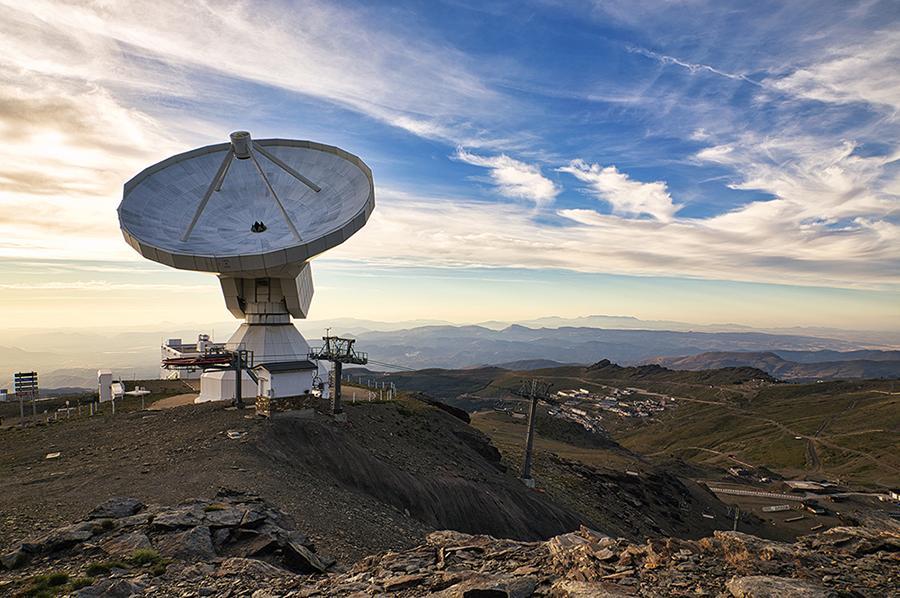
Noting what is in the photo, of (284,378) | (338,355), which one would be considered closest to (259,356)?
(284,378)

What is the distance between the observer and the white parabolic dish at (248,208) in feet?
116

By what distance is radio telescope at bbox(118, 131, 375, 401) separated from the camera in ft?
117

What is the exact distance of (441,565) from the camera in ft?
41.4

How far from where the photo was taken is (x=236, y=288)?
4219 centimetres

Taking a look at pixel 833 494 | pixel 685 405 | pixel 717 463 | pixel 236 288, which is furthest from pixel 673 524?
pixel 685 405

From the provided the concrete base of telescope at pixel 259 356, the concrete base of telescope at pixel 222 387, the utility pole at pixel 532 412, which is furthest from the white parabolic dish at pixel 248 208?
the utility pole at pixel 532 412

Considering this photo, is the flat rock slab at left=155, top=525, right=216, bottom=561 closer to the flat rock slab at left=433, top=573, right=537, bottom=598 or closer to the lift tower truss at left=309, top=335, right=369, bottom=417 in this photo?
the flat rock slab at left=433, top=573, right=537, bottom=598

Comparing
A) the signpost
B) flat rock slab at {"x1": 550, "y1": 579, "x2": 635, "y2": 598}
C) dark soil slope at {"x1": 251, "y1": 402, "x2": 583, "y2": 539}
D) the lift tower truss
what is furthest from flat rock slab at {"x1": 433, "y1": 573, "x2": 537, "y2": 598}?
the signpost

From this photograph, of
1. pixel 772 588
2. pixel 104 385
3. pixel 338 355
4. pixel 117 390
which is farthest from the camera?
pixel 104 385

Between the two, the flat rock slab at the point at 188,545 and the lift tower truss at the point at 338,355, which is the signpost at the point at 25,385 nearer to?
the lift tower truss at the point at 338,355

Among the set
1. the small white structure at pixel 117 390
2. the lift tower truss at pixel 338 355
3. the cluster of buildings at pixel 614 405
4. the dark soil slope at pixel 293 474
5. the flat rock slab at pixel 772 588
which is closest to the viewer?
the flat rock slab at pixel 772 588

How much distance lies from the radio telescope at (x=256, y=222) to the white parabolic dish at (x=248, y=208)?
2.9 inches

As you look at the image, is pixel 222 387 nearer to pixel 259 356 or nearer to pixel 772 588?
pixel 259 356

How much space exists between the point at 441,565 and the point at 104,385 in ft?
160
